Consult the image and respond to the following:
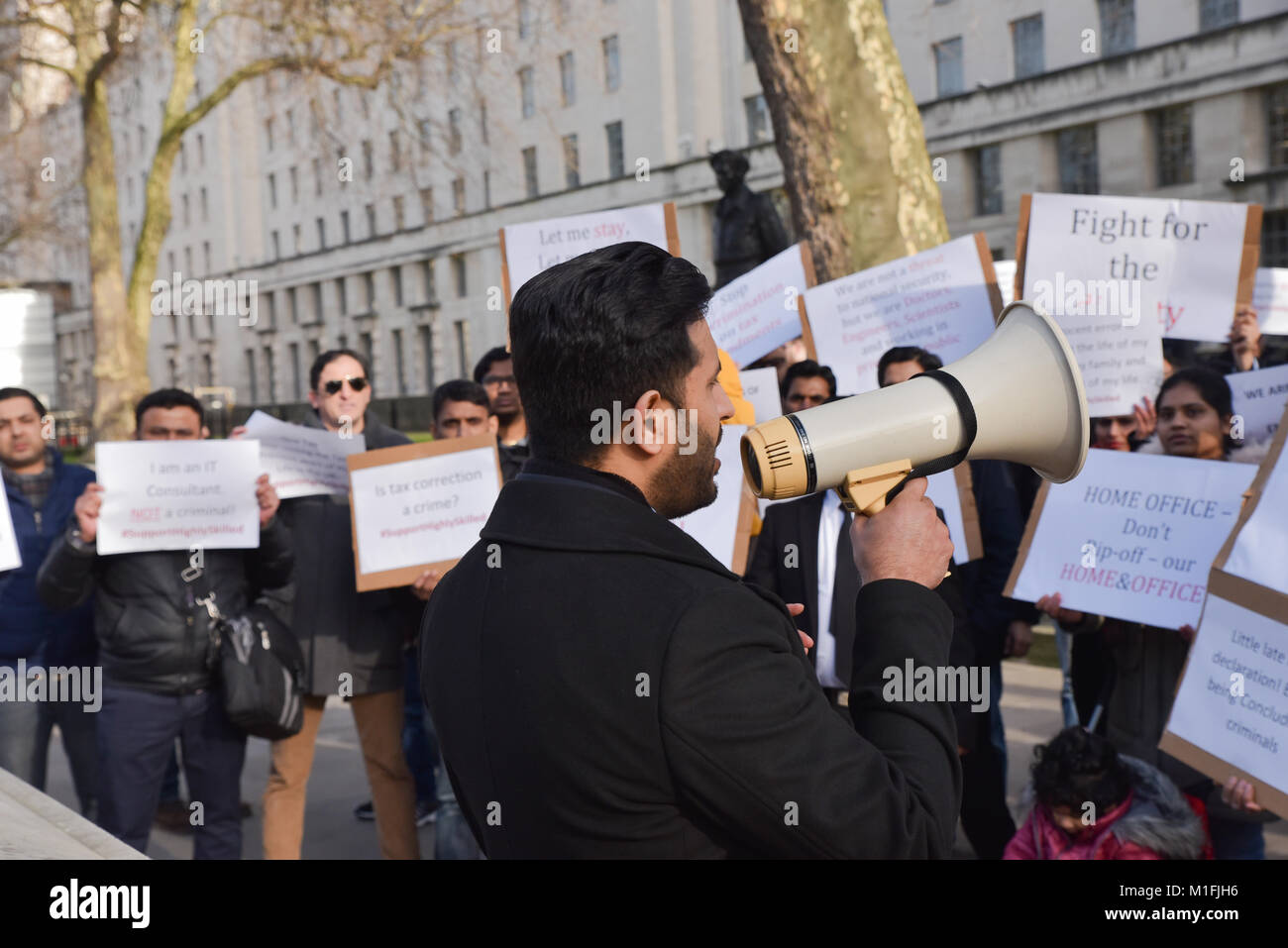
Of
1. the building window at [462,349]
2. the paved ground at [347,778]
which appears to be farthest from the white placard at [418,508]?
the building window at [462,349]

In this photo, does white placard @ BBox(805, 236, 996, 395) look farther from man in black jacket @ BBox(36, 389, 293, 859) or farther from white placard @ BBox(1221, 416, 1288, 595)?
man in black jacket @ BBox(36, 389, 293, 859)

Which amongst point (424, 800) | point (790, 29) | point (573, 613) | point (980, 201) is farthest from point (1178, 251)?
point (980, 201)

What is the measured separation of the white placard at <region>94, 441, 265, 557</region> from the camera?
445 cm

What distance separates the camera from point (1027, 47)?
3272cm

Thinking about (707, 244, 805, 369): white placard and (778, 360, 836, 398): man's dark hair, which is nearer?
(778, 360, 836, 398): man's dark hair

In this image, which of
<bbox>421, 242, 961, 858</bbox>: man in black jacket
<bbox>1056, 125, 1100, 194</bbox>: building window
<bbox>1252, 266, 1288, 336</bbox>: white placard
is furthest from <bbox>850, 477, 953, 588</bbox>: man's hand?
<bbox>1056, 125, 1100, 194</bbox>: building window

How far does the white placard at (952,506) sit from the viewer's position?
4406mm

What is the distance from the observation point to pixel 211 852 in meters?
4.66

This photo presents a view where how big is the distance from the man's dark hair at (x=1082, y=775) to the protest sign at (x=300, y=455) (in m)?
2.48

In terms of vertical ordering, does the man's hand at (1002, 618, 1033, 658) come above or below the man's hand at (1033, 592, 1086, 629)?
below

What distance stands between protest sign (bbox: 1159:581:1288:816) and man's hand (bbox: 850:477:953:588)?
5.20ft

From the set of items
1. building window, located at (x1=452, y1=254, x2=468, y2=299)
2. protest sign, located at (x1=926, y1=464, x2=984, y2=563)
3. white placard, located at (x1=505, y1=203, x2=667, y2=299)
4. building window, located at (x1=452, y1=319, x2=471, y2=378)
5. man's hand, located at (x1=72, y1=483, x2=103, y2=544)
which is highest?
building window, located at (x1=452, y1=254, x2=468, y2=299)

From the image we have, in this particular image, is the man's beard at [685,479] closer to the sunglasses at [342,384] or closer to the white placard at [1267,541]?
the white placard at [1267,541]

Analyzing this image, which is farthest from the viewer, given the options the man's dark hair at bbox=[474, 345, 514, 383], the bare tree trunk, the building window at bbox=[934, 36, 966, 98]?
the building window at bbox=[934, 36, 966, 98]
